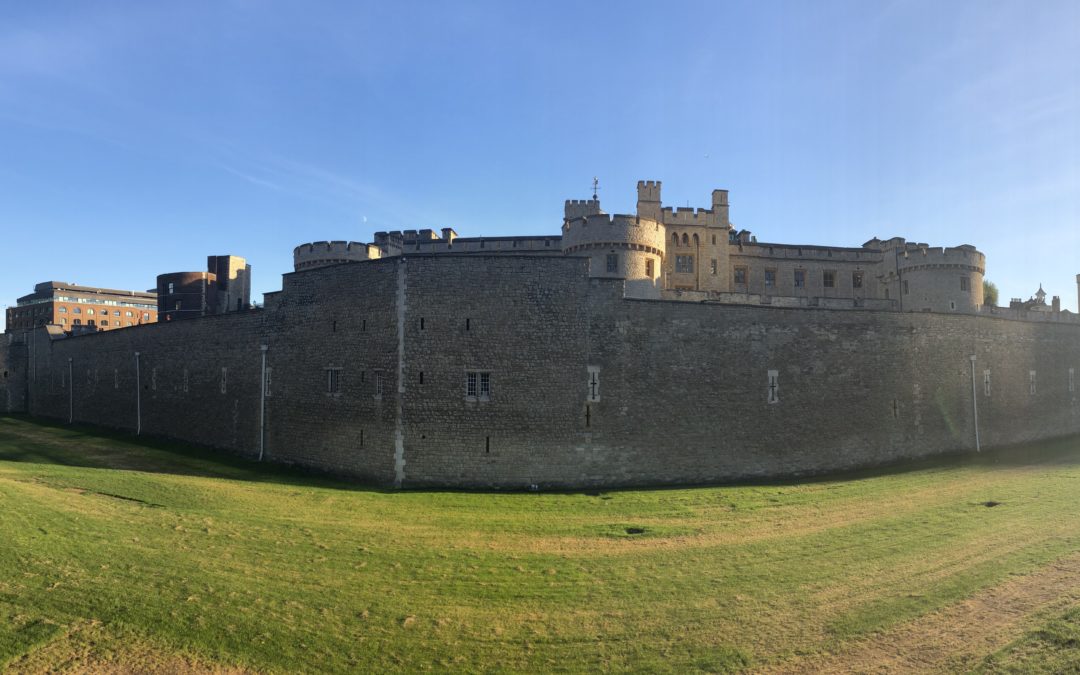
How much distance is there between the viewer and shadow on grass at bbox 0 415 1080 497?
23656 millimetres

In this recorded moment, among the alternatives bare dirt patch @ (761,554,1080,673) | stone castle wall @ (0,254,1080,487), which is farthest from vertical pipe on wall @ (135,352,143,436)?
bare dirt patch @ (761,554,1080,673)

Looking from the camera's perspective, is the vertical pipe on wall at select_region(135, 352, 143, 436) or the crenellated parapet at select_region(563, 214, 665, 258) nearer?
the crenellated parapet at select_region(563, 214, 665, 258)

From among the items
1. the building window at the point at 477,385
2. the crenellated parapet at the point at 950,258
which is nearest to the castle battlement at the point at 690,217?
the crenellated parapet at the point at 950,258

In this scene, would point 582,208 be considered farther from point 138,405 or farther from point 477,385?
point 138,405

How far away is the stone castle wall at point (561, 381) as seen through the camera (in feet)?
74.4

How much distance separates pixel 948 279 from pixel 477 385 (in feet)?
114

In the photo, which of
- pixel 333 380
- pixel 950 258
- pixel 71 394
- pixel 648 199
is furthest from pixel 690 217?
pixel 71 394

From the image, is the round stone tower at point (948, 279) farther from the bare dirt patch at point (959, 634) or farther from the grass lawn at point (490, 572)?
the bare dirt patch at point (959, 634)

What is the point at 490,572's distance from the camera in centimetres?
1348

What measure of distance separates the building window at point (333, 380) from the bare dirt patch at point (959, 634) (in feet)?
63.3

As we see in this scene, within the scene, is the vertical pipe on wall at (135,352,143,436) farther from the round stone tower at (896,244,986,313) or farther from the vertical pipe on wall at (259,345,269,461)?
the round stone tower at (896,244,986,313)

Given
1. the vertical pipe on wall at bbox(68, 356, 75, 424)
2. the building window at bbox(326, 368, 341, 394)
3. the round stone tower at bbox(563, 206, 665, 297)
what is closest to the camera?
the building window at bbox(326, 368, 341, 394)

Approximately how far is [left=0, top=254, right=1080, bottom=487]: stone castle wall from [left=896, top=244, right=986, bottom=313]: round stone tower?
11873 mm

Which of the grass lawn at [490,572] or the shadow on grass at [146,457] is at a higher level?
the shadow on grass at [146,457]
